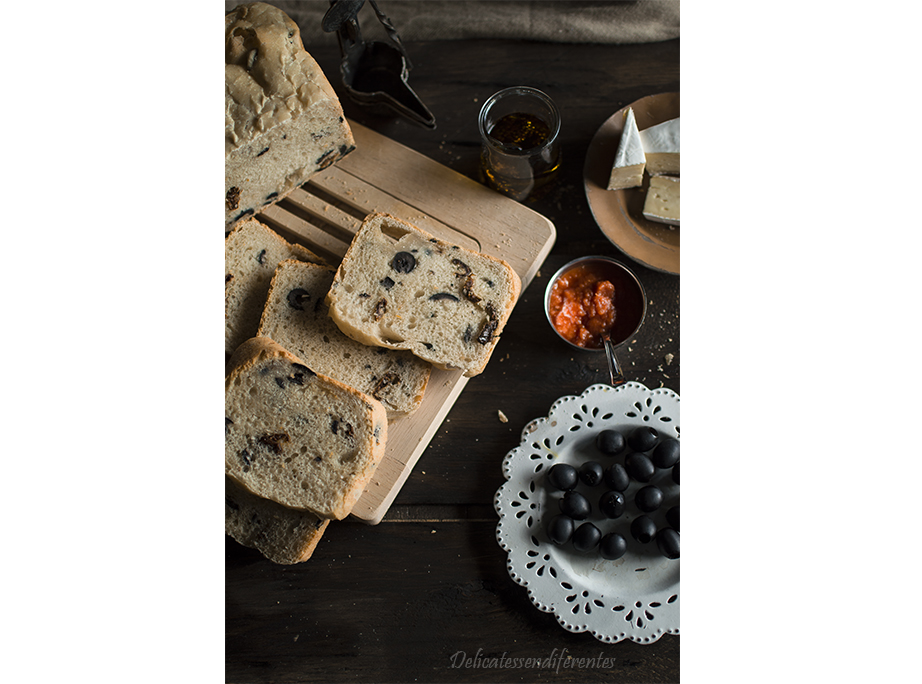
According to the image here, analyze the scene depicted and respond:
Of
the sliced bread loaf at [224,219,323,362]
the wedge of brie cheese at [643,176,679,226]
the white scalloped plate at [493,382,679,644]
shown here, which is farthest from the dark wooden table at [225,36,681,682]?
the sliced bread loaf at [224,219,323,362]

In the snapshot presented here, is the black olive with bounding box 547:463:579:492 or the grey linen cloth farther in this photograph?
the grey linen cloth

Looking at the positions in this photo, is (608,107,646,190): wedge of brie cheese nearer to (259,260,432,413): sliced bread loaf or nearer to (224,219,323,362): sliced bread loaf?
(259,260,432,413): sliced bread loaf

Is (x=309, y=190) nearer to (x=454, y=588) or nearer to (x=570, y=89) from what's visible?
(x=570, y=89)

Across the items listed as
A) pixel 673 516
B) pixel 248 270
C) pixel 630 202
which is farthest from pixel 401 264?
pixel 673 516

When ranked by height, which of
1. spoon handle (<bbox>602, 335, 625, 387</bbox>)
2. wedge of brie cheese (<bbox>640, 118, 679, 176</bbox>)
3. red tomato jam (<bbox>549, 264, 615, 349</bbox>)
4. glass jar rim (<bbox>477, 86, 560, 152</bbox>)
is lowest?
spoon handle (<bbox>602, 335, 625, 387</bbox>)

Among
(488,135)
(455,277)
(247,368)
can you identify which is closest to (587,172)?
(488,135)

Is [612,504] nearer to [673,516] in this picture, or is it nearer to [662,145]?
[673,516]

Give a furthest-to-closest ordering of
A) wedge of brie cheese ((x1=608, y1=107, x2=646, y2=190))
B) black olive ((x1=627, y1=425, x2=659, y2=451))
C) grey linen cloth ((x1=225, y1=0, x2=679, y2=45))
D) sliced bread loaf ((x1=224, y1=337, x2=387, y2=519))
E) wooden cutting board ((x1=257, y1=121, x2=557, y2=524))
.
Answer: grey linen cloth ((x1=225, y1=0, x2=679, y2=45)), wooden cutting board ((x1=257, y1=121, x2=557, y2=524)), wedge of brie cheese ((x1=608, y1=107, x2=646, y2=190)), black olive ((x1=627, y1=425, x2=659, y2=451)), sliced bread loaf ((x1=224, y1=337, x2=387, y2=519))
